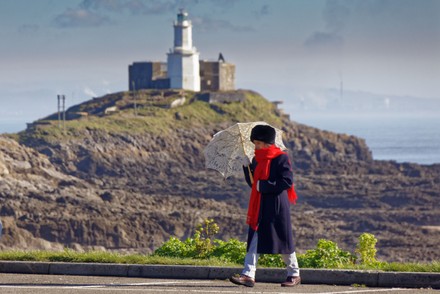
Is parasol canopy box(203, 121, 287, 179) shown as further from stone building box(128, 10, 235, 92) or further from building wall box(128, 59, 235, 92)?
building wall box(128, 59, 235, 92)

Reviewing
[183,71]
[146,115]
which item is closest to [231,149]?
[146,115]

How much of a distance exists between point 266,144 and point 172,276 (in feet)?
7.20

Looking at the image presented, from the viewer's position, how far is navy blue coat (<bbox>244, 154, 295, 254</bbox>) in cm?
1525

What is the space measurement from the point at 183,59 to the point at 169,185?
92.4 feet

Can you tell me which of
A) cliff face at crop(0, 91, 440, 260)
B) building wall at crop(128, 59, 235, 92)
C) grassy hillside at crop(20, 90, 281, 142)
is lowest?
cliff face at crop(0, 91, 440, 260)

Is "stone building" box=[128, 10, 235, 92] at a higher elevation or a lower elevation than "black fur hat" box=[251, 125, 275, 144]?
higher

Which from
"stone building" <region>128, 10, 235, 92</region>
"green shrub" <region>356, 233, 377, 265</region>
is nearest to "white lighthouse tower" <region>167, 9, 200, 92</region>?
"stone building" <region>128, 10, 235, 92</region>

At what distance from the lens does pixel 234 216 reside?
8962 centimetres

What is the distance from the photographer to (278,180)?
50.1ft

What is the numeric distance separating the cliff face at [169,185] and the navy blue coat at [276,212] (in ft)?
195

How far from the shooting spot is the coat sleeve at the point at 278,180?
15237 millimetres

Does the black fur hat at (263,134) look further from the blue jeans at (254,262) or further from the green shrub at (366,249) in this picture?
the green shrub at (366,249)

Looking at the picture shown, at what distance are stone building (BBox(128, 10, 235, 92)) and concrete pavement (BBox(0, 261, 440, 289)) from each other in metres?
123

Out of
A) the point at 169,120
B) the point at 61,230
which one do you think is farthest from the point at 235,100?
the point at 61,230
